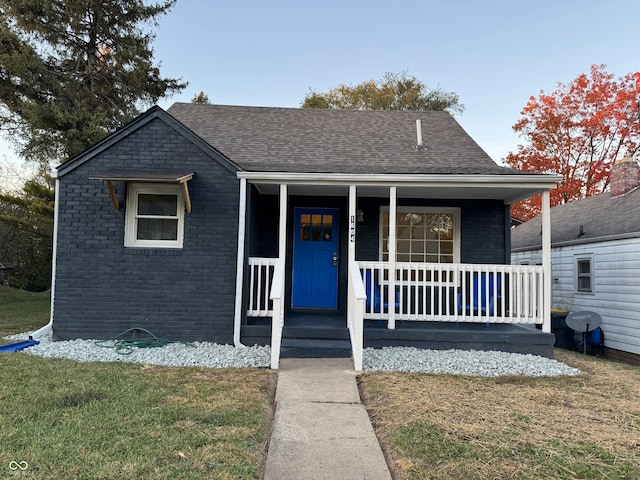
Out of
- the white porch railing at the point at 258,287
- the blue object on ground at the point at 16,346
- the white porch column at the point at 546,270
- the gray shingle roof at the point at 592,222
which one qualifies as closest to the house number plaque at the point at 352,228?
the white porch railing at the point at 258,287

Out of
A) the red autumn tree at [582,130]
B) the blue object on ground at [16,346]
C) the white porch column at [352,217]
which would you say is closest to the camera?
the blue object on ground at [16,346]

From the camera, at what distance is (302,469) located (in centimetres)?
262

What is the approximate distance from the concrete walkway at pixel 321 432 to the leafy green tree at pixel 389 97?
67.3 feet

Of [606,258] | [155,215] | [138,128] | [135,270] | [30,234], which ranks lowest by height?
[135,270]

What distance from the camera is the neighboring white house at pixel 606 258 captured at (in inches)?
355

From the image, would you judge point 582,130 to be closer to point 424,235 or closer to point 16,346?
point 424,235

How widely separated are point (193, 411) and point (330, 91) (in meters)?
22.9

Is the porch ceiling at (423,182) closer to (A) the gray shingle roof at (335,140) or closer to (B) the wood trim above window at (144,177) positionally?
(A) the gray shingle roof at (335,140)

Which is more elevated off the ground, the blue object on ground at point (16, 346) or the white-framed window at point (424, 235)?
the white-framed window at point (424, 235)

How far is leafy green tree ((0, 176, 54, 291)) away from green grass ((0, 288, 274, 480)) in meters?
10.1

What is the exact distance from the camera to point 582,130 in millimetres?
18078

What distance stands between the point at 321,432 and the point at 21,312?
1015 centimetres

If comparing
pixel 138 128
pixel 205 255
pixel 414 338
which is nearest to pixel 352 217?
pixel 414 338

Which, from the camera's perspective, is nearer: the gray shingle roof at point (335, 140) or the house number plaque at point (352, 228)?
the house number plaque at point (352, 228)
